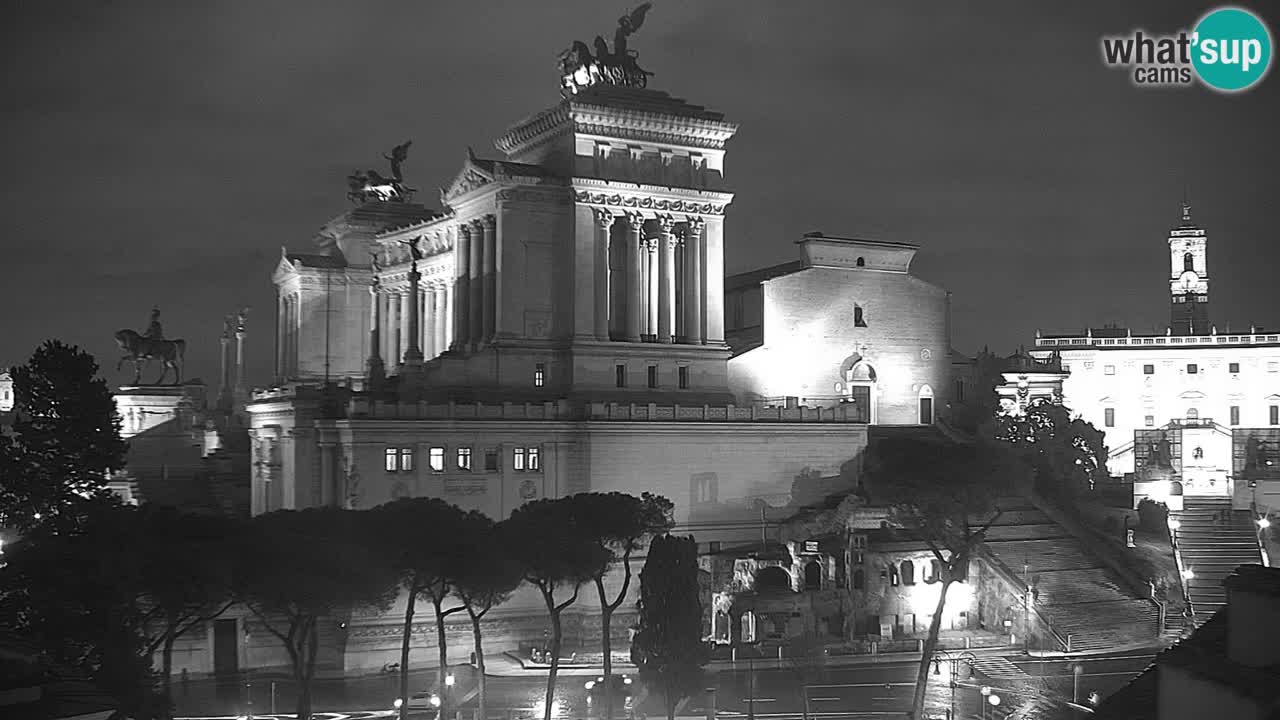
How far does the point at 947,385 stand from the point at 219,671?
54.3 meters

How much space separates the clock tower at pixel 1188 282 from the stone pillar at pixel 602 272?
3144 inches

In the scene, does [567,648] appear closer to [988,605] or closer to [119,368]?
[988,605]

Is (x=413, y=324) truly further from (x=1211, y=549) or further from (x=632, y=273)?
(x=1211, y=549)

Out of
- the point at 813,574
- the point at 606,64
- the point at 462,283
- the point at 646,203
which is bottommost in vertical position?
the point at 813,574

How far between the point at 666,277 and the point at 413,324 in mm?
18798

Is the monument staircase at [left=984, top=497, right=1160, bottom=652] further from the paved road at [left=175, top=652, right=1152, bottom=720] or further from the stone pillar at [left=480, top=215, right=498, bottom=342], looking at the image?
the stone pillar at [left=480, top=215, right=498, bottom=342]

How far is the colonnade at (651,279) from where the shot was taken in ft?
265

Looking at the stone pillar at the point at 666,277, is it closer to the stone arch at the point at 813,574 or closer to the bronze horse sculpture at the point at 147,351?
the stone arch at the point at 813,574

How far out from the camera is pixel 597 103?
80.5 meters

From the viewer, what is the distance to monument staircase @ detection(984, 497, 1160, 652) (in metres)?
67.2

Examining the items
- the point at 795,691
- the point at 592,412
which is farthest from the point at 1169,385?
the point at 795,691

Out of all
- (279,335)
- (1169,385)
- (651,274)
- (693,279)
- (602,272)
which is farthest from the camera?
(1169,385)

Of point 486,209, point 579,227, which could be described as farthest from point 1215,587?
point 486,209

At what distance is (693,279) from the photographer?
274 ft
